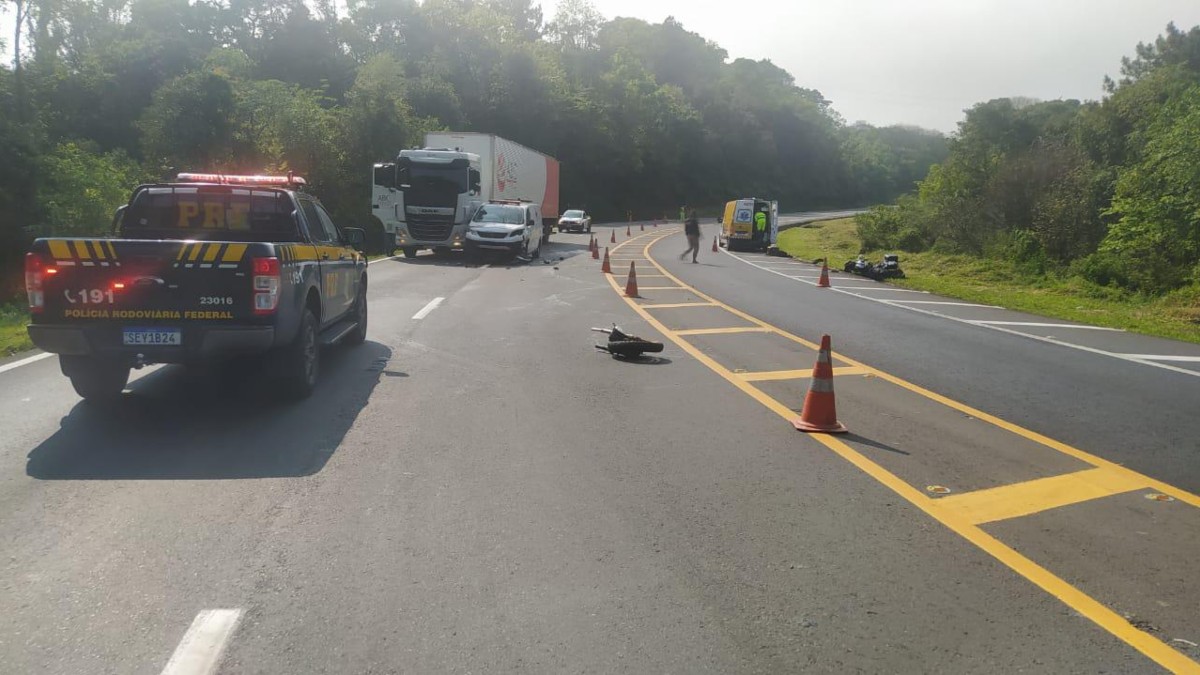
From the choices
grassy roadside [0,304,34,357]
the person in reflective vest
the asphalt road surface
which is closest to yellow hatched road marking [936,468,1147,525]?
the asphalt road surface

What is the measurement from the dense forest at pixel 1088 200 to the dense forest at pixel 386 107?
2263 centimetres

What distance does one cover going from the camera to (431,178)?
94.5ft

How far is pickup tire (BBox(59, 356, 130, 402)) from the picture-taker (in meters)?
8.02

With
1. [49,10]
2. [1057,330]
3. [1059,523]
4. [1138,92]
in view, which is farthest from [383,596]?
[49,10]

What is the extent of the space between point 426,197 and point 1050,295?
1828cm

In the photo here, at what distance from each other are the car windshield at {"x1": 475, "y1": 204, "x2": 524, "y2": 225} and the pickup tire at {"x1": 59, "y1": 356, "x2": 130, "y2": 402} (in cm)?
2130

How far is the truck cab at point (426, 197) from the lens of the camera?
93.5 ft

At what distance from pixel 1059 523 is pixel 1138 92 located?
138 feet

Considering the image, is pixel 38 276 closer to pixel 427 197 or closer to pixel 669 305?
pixel 669 305

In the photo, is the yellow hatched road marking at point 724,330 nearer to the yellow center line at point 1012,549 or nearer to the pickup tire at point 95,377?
the yellow center line at point 1012,549

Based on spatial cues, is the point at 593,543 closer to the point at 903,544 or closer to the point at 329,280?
the point at 903,544

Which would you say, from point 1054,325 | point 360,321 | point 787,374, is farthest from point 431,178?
point 787,374

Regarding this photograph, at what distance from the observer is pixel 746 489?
6.15 meters

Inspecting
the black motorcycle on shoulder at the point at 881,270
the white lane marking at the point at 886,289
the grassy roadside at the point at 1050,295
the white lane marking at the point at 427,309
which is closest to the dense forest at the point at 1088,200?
the grassy roadside at the point at 1050,295
